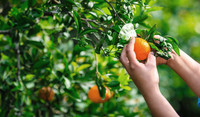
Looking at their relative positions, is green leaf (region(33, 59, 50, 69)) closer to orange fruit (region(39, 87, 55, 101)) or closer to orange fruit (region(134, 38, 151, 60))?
orange fruit (region(39, 87, 55, 101))

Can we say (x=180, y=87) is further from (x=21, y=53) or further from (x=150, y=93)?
(x=150, y=93)

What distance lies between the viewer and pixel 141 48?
64 cm

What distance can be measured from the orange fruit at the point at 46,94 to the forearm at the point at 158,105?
2.34 feet

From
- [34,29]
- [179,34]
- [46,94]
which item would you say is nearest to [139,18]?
[34,29]

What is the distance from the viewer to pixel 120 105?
1.38 meters

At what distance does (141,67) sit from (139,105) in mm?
1112

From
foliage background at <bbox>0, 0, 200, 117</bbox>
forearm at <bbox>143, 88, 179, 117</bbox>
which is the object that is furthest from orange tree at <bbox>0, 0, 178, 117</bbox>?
forearm at <bbox>143, 88, 179, 117</bbox>

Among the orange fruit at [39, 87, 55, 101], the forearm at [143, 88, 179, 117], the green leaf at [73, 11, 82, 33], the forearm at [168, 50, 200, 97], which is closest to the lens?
the forearm at [143, 88, 179, 117]

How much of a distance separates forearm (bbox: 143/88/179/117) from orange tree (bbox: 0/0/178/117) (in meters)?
0.16

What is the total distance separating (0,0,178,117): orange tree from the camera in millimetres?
792

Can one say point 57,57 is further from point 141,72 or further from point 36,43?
point 141,72

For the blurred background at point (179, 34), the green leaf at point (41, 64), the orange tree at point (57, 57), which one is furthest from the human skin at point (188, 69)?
the blurred background at point (179, 34)

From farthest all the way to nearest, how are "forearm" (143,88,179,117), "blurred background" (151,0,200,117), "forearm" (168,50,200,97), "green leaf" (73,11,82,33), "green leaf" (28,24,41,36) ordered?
"blurred background" (151,0,200,117), "green leaf" (28,24,41,36), "forearm" (168,50,200,97), "green leaf" (73,11,82,33), "forearm" (143,88,179,117)

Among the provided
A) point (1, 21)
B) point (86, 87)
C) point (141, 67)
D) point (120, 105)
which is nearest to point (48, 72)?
point (86, 87)
